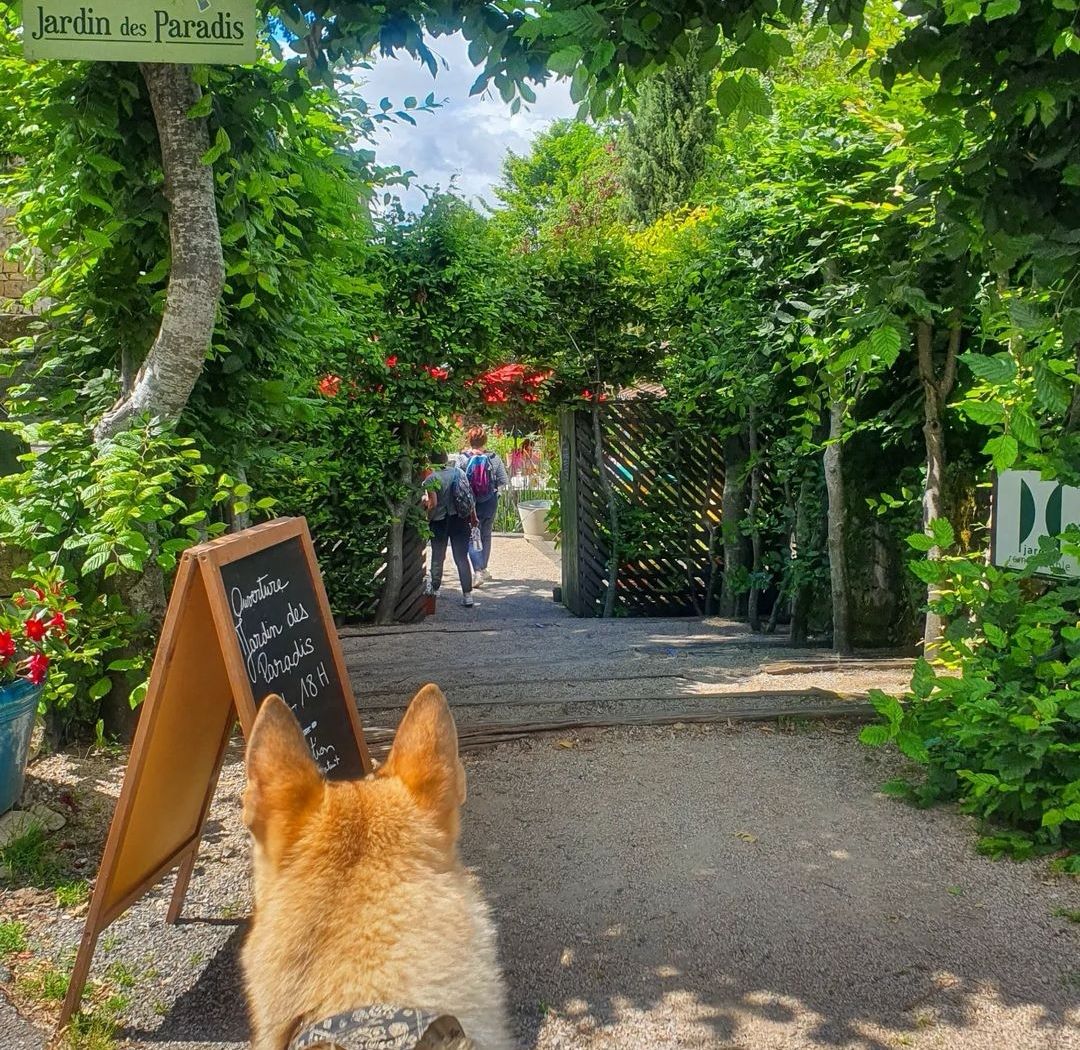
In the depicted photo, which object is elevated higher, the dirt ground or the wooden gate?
the wooden gate

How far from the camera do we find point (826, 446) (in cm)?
734

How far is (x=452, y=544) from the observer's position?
1173 cm

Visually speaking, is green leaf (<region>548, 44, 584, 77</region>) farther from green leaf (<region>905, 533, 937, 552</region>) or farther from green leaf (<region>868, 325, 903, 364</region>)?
green leaf (<region>905, 533, 937, 552</region>)

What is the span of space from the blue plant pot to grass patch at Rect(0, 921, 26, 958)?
61 cm

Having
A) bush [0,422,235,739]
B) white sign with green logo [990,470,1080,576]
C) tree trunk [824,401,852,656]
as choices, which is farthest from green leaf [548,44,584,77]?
tree trunk [824,401,852,656]

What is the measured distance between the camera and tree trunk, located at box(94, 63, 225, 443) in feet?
13.7

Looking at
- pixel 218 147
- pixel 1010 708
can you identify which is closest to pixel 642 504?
pixel 1010 708

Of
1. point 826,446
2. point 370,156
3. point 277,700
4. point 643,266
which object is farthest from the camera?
point 643,266

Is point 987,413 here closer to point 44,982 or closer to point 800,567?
point 44,982

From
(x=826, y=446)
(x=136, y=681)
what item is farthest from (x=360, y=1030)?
(x=826, y=446)

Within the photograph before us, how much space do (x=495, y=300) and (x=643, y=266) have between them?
2.11m

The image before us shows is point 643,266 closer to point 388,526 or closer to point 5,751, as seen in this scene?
point 388,526

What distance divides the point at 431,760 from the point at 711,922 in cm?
192

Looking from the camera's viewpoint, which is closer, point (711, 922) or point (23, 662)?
point (711, 922)
